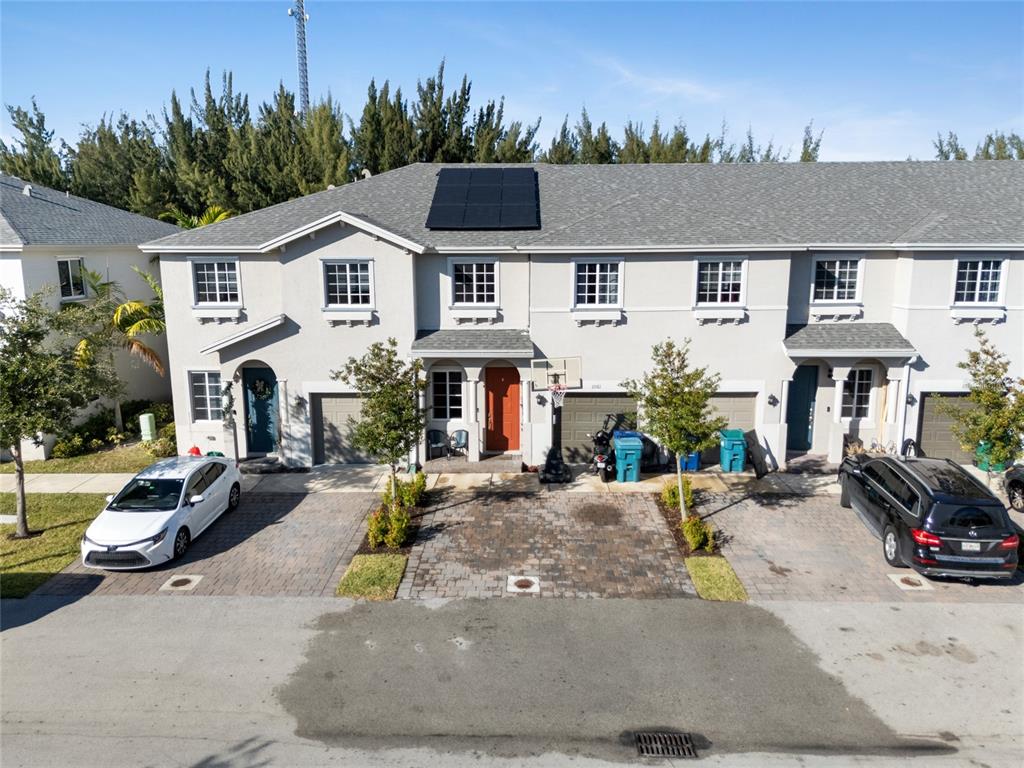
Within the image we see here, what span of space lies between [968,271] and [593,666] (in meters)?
16.5

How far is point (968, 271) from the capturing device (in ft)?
65.1

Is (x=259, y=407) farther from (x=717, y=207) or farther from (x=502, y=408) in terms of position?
(x=717, y=207)

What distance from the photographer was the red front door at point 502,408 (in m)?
20.8

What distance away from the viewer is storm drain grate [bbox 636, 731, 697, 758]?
916 cm

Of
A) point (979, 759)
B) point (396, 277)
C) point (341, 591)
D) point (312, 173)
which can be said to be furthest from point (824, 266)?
point (312, 173)

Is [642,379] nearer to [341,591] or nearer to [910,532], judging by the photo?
[910,532]

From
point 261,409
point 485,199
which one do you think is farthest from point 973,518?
point 261,409

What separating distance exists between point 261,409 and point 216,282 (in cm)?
393

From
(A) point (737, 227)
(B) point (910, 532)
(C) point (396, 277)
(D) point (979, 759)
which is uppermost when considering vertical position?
(A) point (737, 227)

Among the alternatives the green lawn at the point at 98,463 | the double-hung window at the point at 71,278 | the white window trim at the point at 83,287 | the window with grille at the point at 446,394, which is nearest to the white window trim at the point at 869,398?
the window with grille at the point at 446,394

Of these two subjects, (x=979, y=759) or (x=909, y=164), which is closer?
(x=979, y=759)

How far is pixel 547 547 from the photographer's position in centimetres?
1534

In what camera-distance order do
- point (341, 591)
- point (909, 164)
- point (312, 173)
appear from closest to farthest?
point (341, 591) < point (909, 164) < point (312, 173)

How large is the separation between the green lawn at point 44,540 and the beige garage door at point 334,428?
5.74m
